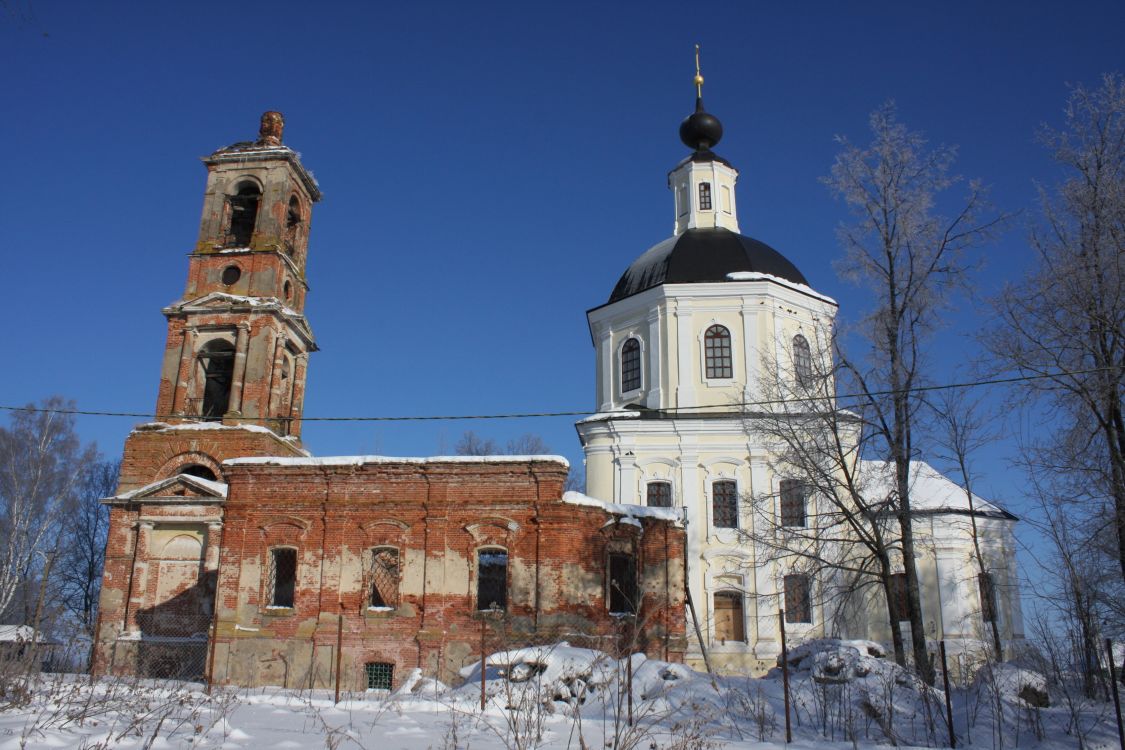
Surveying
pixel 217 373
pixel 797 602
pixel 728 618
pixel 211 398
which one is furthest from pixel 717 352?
pixel 211 398

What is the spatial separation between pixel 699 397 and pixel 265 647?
13130 mm

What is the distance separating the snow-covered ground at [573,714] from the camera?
8.10 metres

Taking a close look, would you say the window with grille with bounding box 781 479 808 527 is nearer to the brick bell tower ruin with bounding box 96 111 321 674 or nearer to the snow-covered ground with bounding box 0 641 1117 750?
the snow-covered ground with bounding box 0 641 1117 750

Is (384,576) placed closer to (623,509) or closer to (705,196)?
(623,509)

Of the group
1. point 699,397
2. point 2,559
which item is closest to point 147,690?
point 699,397

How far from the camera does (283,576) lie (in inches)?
747

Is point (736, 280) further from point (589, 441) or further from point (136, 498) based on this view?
point (136, 498)

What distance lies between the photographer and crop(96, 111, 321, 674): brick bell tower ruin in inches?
818

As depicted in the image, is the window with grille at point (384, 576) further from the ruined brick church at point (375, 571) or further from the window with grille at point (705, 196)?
the window with grille at point (705, 196)

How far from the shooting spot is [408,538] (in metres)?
18.1

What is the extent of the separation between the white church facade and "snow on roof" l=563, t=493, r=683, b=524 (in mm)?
3723

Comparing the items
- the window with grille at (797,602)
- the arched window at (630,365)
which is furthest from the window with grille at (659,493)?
the window with grille at (797,602)

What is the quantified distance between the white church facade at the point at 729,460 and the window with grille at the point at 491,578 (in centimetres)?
588

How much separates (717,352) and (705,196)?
7.55 meters
